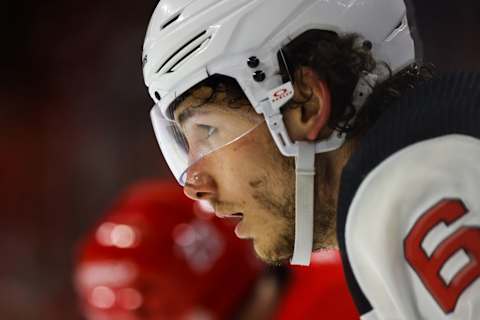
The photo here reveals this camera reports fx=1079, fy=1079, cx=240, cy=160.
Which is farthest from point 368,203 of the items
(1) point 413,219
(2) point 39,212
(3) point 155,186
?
(2) point 39,212

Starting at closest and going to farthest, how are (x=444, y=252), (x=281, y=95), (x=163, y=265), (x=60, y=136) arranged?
1. (x=444, y=252)
2. (x=281, y=95)
3. (x=163, y=265)
4. (x=60, y=136)

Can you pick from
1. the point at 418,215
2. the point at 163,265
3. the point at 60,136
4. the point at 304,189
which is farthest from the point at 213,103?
the point at 60,136

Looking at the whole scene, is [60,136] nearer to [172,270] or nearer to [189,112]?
[172,270]

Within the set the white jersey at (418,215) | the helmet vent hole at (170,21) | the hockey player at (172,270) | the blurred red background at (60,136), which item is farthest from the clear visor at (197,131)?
the blurred red background at (60,136)

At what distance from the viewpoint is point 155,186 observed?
99.6 inches

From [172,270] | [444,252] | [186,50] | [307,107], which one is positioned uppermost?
[172,270]

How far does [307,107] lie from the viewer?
126cm

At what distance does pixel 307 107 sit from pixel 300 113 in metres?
0.01

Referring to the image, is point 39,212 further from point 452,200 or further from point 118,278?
point 452,200

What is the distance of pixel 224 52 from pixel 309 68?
0.33 ft

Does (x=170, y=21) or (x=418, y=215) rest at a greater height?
(x=170, y=21)

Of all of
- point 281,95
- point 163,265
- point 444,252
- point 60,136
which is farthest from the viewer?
point 60,136

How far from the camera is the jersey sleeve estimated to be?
1.03 m

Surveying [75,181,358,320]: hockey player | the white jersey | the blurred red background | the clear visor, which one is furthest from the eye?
the blurred red background
